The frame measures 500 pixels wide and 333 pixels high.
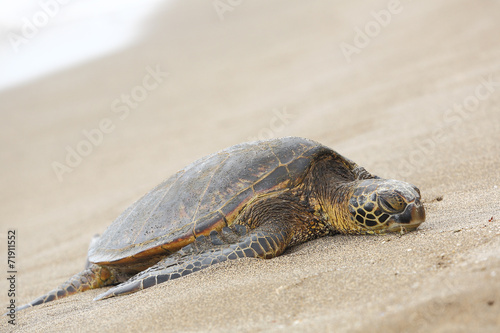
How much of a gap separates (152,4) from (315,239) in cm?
2284

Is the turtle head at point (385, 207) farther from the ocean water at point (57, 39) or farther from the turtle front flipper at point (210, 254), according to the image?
the ocean water at point (57, 39)

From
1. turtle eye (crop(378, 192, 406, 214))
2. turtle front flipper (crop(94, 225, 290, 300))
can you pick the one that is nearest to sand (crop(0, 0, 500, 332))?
turtle front flipper (crop(94, 225, 290, 300))

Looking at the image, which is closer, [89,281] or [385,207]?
[385,207]

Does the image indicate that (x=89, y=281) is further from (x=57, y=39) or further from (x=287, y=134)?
(x=57, y=39)

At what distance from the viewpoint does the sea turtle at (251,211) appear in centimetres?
326

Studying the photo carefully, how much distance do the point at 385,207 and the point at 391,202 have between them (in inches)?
2.0

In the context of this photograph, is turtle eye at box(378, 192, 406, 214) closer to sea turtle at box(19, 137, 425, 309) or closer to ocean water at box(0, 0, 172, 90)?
sea turtle at box(19, 137, 425, 309)

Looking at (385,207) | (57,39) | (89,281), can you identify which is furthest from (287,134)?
(57,39)

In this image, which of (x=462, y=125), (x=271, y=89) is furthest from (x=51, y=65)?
(x=462, y=125)

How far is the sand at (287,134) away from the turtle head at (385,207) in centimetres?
14

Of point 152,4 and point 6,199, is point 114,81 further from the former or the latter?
point 152,4

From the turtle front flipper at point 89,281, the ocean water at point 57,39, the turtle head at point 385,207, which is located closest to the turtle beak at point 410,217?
the turtle head at point 385,207

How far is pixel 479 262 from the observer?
2.12 m

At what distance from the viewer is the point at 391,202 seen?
10.5 ft
